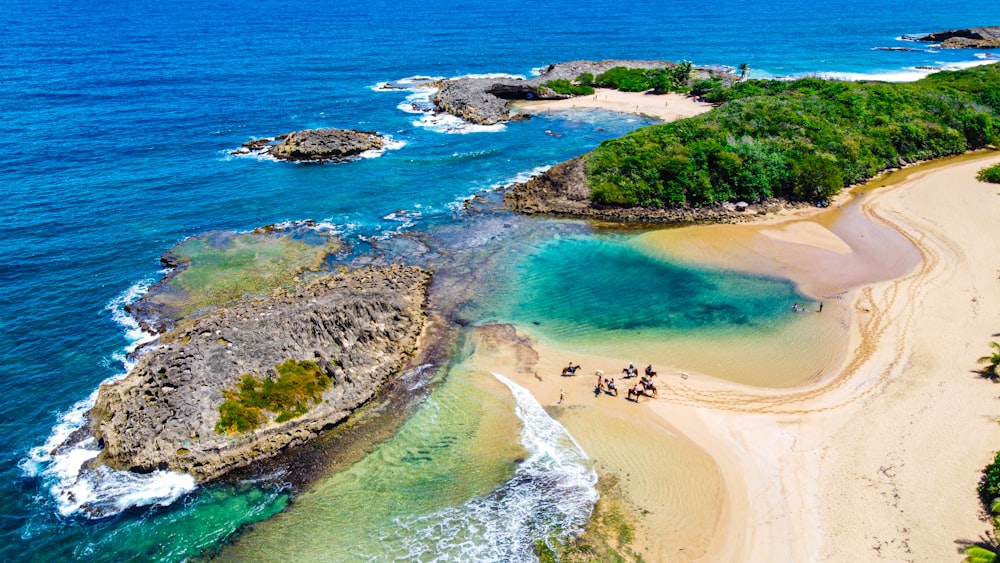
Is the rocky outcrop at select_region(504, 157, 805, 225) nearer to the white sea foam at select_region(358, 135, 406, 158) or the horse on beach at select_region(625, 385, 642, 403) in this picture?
the white sea foam at select_region(358, 135, 406, 158)

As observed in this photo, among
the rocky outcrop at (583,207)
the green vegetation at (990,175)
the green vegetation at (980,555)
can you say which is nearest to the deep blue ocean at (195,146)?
the rocky outcrop at (583,207)

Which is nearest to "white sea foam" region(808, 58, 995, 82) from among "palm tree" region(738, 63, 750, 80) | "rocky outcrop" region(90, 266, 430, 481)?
"palm tree" region(738, 63, 750, 80)

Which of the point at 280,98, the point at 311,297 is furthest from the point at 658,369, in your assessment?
the point at 280,98

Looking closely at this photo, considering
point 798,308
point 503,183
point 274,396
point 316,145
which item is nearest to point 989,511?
point 798,308

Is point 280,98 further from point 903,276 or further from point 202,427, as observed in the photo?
point 903,276

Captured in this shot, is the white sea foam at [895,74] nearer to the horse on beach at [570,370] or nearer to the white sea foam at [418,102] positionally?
the white sea foam at [418,102]

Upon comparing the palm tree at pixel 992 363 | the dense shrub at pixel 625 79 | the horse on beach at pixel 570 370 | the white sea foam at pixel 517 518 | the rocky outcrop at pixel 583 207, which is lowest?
the white sea foam at pixel 517 518
